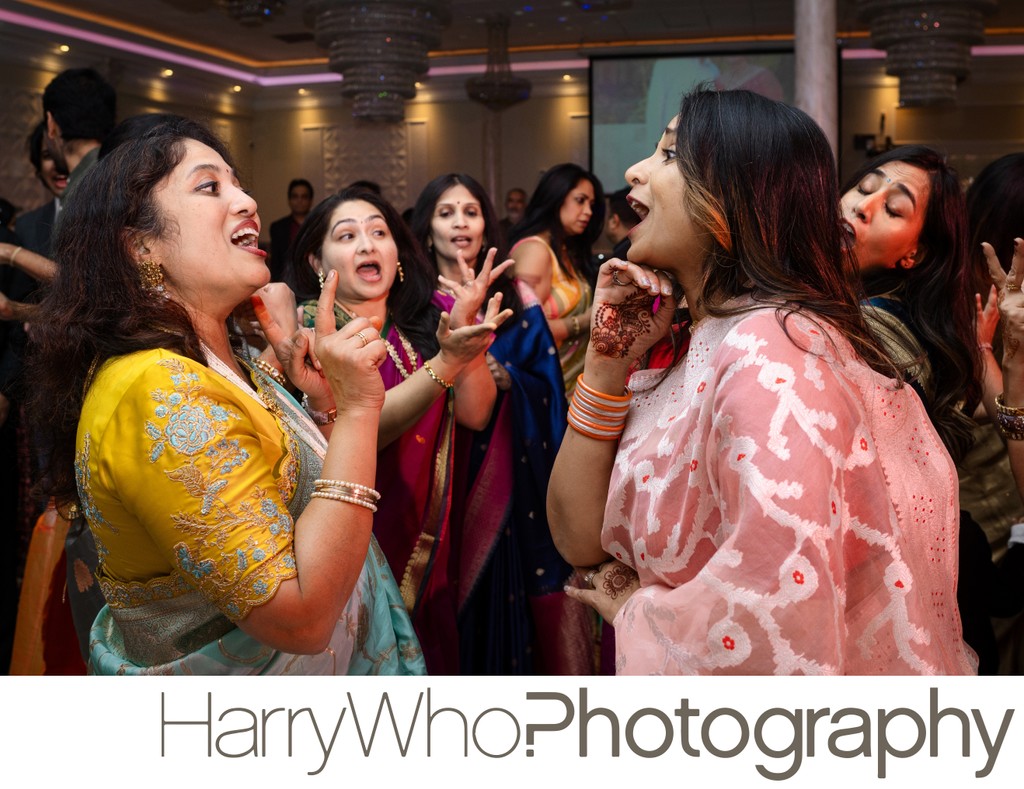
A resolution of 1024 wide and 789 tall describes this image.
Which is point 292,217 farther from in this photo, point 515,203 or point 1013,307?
point 1013,307

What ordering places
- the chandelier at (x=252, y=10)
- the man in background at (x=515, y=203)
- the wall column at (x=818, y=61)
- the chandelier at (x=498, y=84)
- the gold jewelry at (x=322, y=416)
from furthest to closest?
the man in background at (x=515, y=203) < the chandelier at (x=498, y=84) < the chandelier at (x=252, y=10) < the wall column at (x=818, y=61) < the gold jewelry at (x=322, y=416)

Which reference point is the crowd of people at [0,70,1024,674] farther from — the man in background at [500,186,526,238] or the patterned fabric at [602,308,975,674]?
the man in background at [500,186,526,238]

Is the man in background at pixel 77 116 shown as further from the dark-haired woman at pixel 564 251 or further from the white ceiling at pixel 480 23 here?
the white ceiling at pixel 480 23

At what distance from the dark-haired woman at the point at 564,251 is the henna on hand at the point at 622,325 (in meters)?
2.04

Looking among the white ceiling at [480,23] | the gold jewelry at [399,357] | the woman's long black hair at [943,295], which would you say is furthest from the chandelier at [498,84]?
the woman's long black hair at [943,295]

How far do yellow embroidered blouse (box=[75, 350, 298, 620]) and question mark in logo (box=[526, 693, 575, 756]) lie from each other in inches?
12.9

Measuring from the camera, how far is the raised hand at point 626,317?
1325 mm

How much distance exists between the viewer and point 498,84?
22.4 feet

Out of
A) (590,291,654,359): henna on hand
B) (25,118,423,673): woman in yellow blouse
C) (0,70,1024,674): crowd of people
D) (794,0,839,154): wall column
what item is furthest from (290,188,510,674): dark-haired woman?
(794,0,839,154): wall column

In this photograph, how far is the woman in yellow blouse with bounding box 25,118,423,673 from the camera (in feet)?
3.80

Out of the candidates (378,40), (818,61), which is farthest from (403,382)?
(378,40)

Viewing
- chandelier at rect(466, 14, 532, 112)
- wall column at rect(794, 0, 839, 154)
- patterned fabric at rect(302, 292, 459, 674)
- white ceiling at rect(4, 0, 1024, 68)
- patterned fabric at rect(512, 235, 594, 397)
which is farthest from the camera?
chandelier at rect(466, 14, 532, 112)

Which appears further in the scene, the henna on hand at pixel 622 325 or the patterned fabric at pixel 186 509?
the henna on hand at pixel 622 325

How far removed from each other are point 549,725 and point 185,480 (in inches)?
19.6
